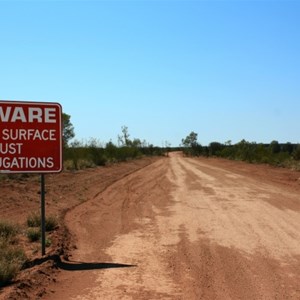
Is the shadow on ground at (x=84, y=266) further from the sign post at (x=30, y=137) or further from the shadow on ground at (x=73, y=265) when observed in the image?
the sign post at (x=30, y=137)

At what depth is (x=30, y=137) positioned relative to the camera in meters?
8.45

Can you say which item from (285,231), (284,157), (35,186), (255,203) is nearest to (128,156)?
(284,157)

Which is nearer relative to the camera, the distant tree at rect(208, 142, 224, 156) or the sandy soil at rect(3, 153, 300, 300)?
the sandy soil at rect(3, 153, 300, 300)

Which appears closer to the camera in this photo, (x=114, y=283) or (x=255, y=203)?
(x=114, y=283)

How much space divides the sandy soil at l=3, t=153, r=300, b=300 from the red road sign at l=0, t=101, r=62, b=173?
5.70ft

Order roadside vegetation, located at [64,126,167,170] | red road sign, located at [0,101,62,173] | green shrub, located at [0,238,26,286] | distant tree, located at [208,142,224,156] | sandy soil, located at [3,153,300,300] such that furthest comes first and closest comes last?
distant tree, located at [208,142,224,156] < roadside vegetation, located at [64,126,167,170] < red road sign, located at [0,101,62,173] < green shrub, located at [0,238,26,286] < sandy soil, located at [3,153,300,300]

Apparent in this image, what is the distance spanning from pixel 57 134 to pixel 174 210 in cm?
648

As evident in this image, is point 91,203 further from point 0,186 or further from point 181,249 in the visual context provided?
point 181,249

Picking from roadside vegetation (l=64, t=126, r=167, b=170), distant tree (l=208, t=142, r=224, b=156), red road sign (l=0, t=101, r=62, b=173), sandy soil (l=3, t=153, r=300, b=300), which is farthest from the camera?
distant tree (l=208, t=142, r=224, b=156)

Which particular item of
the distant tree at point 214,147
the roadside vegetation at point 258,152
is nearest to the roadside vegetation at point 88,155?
the roadside vegetation at point 258,152

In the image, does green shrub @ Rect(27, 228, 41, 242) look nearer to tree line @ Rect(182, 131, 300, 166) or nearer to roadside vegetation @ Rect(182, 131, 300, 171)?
roadside vegetation @ Rect(182, 131, 300, 171)

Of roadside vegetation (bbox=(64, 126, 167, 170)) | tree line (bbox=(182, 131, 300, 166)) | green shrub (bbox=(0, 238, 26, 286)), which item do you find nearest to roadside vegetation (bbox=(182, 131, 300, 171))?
tree line (bbox=(182, 131, 300, 166))

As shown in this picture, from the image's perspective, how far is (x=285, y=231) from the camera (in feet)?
35.0

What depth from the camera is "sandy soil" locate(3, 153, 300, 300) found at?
21.8ft
